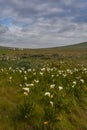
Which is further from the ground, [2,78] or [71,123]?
[2,78]

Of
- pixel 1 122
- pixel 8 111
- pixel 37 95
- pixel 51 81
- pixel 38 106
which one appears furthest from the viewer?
pixel 51 81

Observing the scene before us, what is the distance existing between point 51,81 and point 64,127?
529 cm

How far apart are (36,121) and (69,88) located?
417cm

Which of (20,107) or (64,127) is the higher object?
(20,107)

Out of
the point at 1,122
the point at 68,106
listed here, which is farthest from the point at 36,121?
the point at 68,106

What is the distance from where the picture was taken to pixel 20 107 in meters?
10.9

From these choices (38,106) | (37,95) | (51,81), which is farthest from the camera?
(51,81)

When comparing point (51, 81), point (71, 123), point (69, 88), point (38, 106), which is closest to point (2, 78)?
point (51, 81)

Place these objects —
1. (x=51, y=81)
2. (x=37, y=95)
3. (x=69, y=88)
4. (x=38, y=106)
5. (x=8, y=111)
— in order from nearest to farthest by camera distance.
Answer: (x=8, y=111)
(x=38, y=106)
(x=37, y=95)
(x=69, y=88)
(x=51, y=81)

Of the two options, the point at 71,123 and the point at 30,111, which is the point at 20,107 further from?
the point at 71,123

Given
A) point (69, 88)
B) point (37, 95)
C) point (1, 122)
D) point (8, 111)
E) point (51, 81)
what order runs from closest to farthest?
point (1, 122) < point (8, 111) < point (37, 95) < point (69, 88) < point (51, 81)

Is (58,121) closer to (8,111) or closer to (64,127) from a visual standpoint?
(64,127)

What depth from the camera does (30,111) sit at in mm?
10852

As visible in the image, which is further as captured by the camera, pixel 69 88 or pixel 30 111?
pixel 69 88
